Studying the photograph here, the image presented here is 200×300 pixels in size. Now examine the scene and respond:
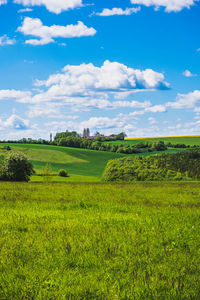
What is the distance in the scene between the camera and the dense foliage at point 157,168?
42469 mm

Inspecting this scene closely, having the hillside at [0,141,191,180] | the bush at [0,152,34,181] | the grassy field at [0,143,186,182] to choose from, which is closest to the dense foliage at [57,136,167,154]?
the hillside at [0,141,191,180]

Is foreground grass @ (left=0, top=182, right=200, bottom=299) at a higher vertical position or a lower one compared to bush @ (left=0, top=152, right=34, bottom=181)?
higher

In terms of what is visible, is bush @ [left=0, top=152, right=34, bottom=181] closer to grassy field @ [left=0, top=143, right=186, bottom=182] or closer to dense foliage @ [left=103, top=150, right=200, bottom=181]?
dense foliage @ [left=103, top=150, right=200, bottom=181]

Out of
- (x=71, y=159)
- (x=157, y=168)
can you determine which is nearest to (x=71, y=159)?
(x=71, y=159)

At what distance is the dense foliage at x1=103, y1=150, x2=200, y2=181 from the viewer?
42.5m

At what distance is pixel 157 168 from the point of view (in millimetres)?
44094

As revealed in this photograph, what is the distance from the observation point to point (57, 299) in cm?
358

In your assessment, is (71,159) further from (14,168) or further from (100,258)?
(100,258)

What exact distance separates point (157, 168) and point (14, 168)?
2267 cm

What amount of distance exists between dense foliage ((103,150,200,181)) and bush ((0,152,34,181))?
524 inches

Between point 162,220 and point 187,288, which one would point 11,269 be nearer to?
point 187,288

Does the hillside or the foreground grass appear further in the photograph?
the hillside

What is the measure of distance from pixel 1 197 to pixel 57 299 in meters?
10.9

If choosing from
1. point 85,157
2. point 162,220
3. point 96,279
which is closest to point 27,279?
point 96,279
